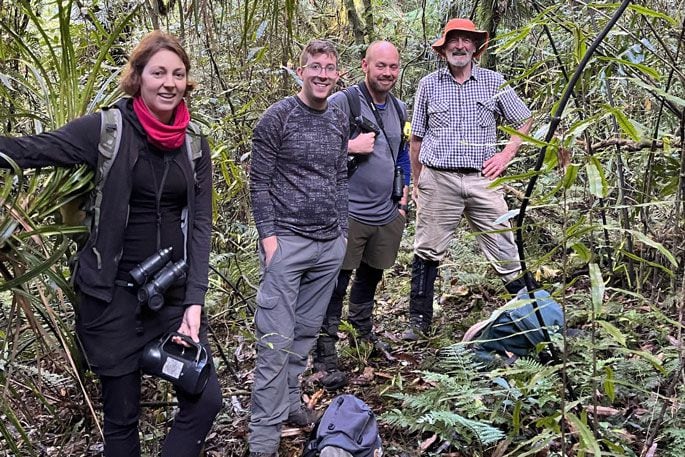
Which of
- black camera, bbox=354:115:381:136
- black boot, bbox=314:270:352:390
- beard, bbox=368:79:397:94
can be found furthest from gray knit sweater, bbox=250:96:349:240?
black boot, bbox=314:270:352:390

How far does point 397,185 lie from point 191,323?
6.36ft

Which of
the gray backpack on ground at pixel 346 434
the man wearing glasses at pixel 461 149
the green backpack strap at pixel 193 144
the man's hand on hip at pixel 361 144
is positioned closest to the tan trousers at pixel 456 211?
the man wearing glasses at pixel 461 149

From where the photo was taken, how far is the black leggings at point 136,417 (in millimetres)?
2332

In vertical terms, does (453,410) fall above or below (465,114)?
below

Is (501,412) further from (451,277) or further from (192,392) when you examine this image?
(451,277)

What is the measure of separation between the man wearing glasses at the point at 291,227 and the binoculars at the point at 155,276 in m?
0.68

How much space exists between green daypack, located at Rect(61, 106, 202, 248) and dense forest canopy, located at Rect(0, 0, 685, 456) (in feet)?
0.18

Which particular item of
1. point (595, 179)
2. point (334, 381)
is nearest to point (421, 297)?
point (334, 381)

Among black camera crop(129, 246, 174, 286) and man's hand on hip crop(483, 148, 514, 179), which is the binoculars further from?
man's hand on hip crop(483, 148, 514, 179)

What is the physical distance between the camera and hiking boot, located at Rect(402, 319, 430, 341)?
13.8 ft

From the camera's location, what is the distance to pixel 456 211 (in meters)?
4.12

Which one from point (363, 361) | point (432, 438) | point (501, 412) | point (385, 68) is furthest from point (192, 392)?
point (385, 68)

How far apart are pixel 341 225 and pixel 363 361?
3.63ft

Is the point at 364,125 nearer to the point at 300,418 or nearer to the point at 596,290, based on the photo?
the point at 300,418
